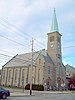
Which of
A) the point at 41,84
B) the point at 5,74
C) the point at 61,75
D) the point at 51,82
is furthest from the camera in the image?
the point at 5,74

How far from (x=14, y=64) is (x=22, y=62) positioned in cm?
503

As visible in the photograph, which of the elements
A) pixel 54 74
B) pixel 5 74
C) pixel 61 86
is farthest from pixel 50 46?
pixel 5 74

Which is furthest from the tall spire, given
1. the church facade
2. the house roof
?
the house roof

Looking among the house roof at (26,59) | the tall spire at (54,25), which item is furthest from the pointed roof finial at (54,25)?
the house roof at (26,59)

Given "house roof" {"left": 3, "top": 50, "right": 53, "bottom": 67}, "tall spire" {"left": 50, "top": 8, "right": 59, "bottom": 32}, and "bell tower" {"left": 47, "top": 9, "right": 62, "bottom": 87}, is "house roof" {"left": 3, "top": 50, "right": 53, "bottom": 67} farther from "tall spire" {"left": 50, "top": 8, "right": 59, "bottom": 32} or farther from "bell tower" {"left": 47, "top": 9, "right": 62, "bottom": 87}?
"tall spire" {"left": 50, "top": 8, "right": 59, "bottom": 32}

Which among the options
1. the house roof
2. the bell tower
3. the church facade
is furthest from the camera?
the bell tower

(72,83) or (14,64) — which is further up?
(14,64)

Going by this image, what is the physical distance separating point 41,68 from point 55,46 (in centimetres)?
1321

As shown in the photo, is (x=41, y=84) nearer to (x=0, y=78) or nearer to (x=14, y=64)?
(x=14, y=64)

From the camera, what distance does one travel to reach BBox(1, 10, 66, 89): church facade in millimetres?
66425

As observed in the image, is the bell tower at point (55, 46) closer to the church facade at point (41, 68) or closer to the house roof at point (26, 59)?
the church facade at point (41, 68)

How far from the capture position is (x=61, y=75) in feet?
247

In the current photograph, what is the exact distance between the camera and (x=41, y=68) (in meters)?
65.8

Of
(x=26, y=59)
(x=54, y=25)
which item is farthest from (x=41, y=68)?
(x=54, y=25)
